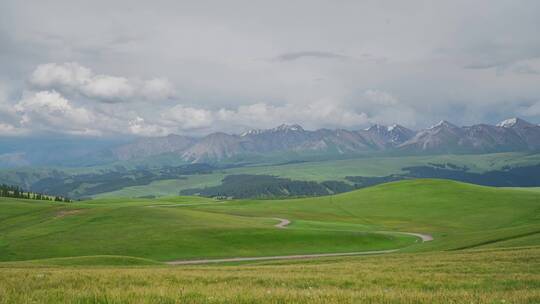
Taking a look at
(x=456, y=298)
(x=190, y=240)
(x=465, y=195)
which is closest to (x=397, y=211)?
A: (x=465, y=195)

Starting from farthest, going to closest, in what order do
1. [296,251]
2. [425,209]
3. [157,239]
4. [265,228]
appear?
1. [425,209]
2. [265,228]
3. [157,239]
4. [296,251]

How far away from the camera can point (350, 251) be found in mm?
74625

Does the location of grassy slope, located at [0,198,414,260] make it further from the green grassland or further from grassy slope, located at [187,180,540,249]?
grassy slope, located at [187,180,540,249]

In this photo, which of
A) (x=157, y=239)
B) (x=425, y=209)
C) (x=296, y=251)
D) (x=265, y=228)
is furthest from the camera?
(x=425, y=209)

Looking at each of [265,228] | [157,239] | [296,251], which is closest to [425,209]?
[265,228]

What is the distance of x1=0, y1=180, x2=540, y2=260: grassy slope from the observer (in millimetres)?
73062

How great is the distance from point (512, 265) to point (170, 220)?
81.6 meters

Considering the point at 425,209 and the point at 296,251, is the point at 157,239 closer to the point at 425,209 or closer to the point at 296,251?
the point at 296,251

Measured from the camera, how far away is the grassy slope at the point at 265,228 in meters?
73.1

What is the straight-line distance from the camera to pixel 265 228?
287 feet

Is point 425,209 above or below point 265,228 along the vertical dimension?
below

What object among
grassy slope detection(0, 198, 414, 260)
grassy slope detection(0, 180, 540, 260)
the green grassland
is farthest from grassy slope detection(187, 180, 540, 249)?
grassy slope detection(0, 198, 414, 260)

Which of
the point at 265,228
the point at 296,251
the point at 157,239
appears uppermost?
the point at 265,228

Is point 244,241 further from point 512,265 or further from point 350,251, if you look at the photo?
point 512,265
